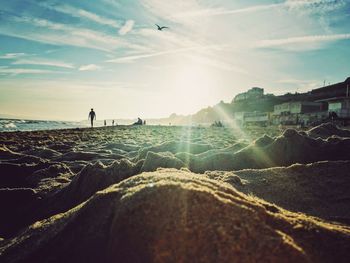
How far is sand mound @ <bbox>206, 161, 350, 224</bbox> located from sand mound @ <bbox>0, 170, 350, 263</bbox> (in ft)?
2.72

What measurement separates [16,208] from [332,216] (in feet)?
9.37

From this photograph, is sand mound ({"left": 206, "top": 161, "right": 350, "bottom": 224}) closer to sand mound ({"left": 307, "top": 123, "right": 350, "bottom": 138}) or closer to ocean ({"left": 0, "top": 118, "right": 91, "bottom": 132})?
sand mound ({"left": 307, "top": 123, "right": 350, "bottom": 138})

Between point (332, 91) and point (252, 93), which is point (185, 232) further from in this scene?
point (252, 93)

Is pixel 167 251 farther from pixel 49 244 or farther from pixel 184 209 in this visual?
pixel 49 244

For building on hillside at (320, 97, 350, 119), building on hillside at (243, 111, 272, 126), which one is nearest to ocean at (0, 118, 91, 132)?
building on hillside at (243, 111, 272, 126)

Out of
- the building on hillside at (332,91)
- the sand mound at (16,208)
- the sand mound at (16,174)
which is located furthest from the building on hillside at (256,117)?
the sand mound at (16,208)

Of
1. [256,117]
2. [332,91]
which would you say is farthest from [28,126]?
[332,91]

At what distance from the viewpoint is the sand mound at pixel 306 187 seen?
2.16 meters

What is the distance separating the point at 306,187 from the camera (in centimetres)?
256

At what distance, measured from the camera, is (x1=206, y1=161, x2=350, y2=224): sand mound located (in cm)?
216

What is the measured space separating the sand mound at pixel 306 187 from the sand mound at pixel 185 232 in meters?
0.83

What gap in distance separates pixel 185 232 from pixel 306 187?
1.87 m

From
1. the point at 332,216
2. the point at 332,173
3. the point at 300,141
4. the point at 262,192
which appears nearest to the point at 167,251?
the point at 332,216

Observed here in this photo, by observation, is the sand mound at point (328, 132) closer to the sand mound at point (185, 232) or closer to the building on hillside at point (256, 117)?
the sand mound at point (185, 232)
